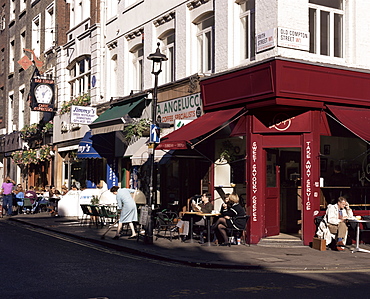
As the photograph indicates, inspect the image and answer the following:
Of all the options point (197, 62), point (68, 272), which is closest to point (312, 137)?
point (197, 62)

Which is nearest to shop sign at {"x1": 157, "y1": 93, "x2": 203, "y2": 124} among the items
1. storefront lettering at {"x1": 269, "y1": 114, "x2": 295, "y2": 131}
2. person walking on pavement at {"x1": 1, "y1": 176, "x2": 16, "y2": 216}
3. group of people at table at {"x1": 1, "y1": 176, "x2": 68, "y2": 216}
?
storefront lettering at {"x1": 269, "y1": 114, "x2": 295, "y2": 131}

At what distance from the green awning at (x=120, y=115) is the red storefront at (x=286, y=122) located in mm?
5195

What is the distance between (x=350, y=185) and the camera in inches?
661

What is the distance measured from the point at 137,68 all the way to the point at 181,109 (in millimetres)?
5021

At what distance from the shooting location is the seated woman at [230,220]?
50.4 ft

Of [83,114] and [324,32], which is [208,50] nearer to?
[324,32]

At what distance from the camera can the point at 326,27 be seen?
1664 cm

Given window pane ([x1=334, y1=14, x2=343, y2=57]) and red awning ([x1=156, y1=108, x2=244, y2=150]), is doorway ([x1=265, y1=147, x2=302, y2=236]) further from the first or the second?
window pane ([x1=334, y1=14, x2=343, y2=57])

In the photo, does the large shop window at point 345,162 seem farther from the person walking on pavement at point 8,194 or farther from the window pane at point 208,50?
the person walking on pavement at point 8,194

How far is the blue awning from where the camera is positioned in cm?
2533

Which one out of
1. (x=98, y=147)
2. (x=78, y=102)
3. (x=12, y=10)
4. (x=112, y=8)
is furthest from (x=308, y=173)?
(x=12, y=10)

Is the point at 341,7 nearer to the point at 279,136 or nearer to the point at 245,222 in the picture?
the point at 279,136

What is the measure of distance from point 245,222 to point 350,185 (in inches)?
140

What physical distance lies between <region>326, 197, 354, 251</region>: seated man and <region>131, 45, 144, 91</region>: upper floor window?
11.1 metres
